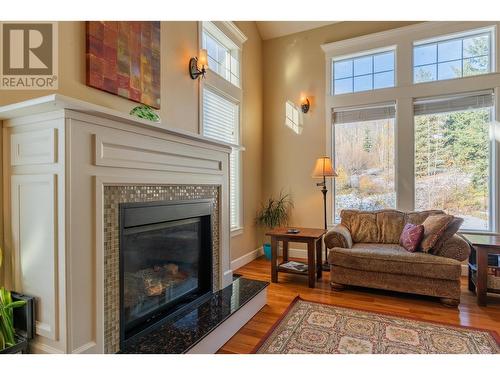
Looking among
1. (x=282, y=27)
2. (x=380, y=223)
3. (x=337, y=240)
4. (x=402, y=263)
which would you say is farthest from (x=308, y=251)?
(x=282, y=27)

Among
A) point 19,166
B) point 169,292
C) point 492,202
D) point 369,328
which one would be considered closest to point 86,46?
point 19,166

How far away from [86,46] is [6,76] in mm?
513

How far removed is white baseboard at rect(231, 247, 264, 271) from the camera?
3899 millimetres

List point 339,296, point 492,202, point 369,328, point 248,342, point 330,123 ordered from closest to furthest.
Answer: point 248,342, point 369,328, point 339,296, point 492,202, point 330,123

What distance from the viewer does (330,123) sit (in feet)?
13.9

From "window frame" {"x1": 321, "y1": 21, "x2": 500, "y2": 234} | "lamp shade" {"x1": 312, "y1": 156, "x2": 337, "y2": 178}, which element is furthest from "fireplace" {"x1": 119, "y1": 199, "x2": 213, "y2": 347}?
"window frame" {"x1": 321, "y1": 21, "x2": 500, "y2": 234}

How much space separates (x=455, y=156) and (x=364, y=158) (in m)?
1.08

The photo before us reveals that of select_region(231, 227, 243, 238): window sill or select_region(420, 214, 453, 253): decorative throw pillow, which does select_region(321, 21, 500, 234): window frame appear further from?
select_region(231, 227, 243, 238): window sill

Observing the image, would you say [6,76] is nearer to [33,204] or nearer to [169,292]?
[33,204]

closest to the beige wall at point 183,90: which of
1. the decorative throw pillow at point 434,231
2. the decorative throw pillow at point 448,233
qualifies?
the decorative throw pillow at point 434,231

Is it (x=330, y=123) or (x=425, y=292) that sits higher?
(x=330, y=123)

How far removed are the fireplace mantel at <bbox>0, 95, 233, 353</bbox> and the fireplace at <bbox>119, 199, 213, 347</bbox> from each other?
0.64 feet

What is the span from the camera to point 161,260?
2.10 m

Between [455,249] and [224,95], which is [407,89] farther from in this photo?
[224,95]
